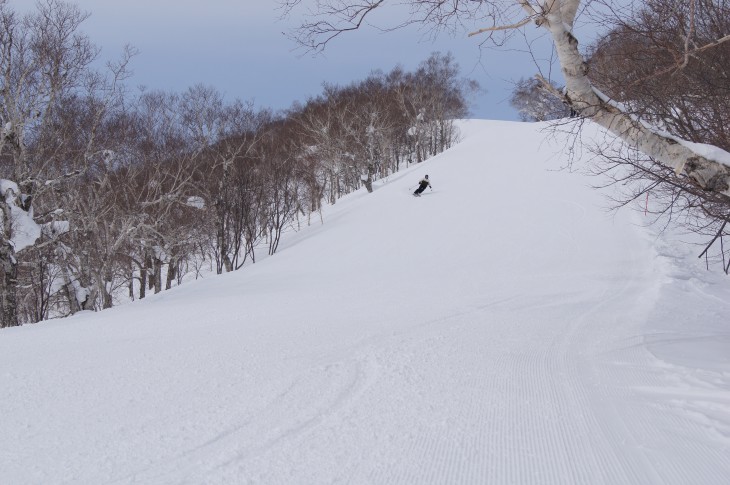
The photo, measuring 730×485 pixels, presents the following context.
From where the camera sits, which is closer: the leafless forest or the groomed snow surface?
the groomed snow surface

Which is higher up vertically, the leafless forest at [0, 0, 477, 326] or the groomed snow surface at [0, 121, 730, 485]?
the leafless forest at [0, 0, 477, 326]

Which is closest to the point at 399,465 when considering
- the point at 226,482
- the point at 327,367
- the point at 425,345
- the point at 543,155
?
the point at 226,482

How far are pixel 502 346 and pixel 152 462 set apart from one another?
390cm

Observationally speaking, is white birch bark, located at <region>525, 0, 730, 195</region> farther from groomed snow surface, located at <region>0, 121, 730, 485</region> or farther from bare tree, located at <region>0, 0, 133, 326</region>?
bare tree, located at <region>0, 0, 133, 326</region>

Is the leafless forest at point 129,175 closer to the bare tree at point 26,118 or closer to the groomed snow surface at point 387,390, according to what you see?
the bare tree at point 26,118

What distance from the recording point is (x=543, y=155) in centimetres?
3300

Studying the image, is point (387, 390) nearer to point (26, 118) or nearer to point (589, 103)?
point (589, 103)

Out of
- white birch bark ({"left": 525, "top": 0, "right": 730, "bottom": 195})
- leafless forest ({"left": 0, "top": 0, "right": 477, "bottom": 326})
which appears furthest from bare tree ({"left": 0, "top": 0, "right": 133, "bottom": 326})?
white birch bark ({"left": 525, "top": 0, "right": 730, "bottom": 195})

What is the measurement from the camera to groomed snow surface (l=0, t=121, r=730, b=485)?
2.82m

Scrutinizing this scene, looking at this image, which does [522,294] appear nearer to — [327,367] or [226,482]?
[327,367]

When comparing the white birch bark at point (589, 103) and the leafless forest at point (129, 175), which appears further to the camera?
the leafless forest at point (129, 175)

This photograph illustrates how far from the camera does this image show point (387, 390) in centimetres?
399

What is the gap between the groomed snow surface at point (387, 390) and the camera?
2.82 metres

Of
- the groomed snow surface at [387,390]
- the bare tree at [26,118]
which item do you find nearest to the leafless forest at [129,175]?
the bare tree at [26,118]
